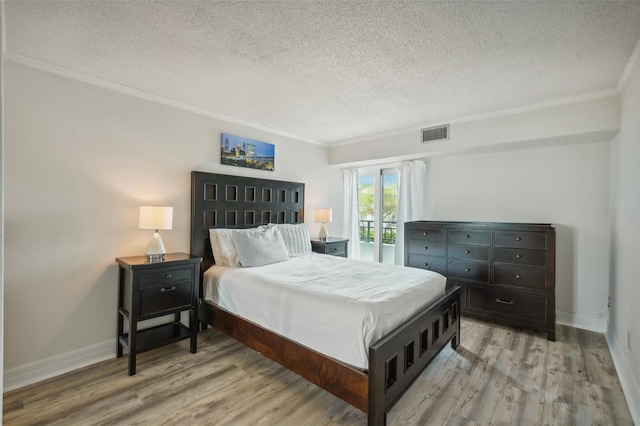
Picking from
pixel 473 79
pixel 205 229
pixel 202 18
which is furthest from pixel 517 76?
pixel 205 229

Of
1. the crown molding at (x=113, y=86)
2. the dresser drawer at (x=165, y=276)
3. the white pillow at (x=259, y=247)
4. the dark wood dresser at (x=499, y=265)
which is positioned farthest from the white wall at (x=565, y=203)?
the dresser drawer at (x=165, y=276)

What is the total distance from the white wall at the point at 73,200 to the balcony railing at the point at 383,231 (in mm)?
3171

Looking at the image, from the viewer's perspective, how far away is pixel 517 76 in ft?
8.66

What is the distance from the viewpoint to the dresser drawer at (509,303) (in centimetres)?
327

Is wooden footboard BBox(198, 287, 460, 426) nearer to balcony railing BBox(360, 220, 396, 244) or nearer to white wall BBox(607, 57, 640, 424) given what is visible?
white wall BBox(607, 57, 640, 424)

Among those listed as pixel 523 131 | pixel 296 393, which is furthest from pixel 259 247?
pixel 523 131

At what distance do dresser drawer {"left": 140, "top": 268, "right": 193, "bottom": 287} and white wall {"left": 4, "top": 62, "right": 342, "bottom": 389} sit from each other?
54 centimetres

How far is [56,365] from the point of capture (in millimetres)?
2541

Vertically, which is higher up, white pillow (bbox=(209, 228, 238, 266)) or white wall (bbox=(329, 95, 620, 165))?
white wall (bbox=(329, 95, 620, 165))

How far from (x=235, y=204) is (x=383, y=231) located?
264cm

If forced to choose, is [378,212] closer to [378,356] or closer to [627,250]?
[627,250]

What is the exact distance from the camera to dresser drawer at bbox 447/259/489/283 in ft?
11.8

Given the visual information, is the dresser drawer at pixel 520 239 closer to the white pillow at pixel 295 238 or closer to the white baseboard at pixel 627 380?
the white baseboard at pixel 627 380

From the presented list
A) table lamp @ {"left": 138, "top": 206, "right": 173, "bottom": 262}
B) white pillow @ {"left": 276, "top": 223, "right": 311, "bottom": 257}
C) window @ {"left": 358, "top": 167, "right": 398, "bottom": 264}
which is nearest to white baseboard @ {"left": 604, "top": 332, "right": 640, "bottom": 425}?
window @ {"left": 358, "top": 167, "right": 398, "bottom": 264}
